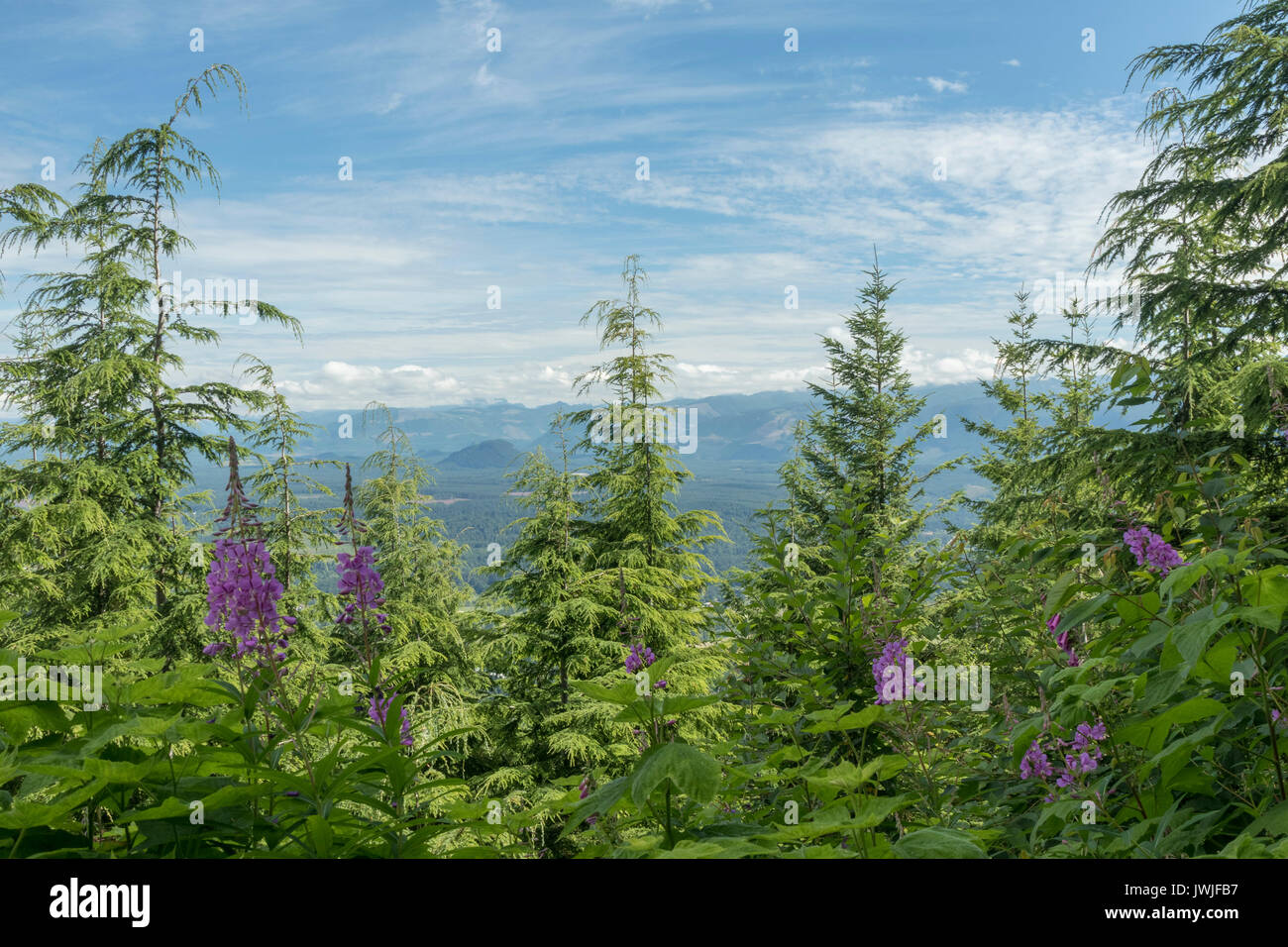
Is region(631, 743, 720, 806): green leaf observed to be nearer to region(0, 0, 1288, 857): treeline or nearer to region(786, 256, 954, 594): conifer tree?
region(0, 0, 1288, 857): treeline

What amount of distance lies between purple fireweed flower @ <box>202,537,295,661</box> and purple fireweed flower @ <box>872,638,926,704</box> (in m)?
1.66

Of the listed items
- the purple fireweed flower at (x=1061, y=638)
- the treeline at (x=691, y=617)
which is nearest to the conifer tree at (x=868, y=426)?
the treeline at (x=691, y=617)

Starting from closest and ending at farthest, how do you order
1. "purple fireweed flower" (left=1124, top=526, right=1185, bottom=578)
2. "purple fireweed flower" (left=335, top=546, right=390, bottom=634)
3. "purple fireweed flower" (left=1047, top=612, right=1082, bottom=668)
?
1. "purple fireweed flower" (left=335, top=546, right=390, bottom=634)
2. "purple fireweed flower" (left=1124, top=526, right=1185, bottom=578)
3. "purple fireweed flower" (left=1047, top=612, right=1082, bottom=668)

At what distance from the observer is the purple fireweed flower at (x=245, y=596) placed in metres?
1.54

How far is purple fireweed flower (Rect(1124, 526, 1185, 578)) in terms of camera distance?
2070 mm

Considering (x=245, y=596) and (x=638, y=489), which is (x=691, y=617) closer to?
(x=638, y=489)

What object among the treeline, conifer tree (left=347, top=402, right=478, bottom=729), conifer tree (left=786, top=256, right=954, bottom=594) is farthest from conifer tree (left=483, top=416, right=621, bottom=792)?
conifer tree (left=786, top=256, right=954, bottom=594)

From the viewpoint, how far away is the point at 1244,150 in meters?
8.28

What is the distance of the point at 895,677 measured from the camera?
7.39 feet

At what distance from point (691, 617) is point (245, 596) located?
36.4 ft

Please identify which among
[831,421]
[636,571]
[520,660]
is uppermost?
[831,421]

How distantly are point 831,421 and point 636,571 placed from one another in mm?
10253
